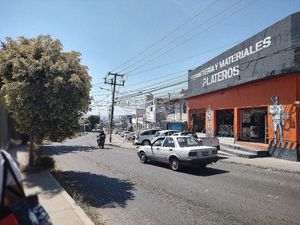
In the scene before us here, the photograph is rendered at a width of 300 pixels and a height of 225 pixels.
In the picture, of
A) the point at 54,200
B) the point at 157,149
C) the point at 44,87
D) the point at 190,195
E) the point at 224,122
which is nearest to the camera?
the point at 54,200

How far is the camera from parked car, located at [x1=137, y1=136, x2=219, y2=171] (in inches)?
543

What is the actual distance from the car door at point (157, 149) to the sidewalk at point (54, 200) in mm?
5693

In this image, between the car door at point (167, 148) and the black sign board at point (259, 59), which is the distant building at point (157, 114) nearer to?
the black sign board at point (259, 59)

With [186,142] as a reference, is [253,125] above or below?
above

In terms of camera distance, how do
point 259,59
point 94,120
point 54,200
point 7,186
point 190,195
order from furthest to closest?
1. point 94,120
2. point 259,59
3. point 190,195
4. point 54,200
5. point 7,186

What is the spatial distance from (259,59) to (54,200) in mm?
17234

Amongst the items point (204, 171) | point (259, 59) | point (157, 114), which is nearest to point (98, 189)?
point (204, 171)

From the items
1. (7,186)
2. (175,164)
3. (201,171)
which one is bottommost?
(201,171)

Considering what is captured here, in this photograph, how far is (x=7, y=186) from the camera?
219cm

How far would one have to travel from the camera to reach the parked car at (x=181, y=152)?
13793 millimetres

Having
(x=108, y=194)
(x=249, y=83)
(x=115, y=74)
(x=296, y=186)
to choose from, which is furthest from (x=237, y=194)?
(x=115, y=74)

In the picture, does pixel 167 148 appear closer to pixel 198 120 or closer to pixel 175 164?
pixel 175 164

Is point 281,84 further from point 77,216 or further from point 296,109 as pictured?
point 77,216

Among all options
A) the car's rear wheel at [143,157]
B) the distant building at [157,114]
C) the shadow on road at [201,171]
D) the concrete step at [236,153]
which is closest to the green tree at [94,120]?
the distant building at [157,114]
